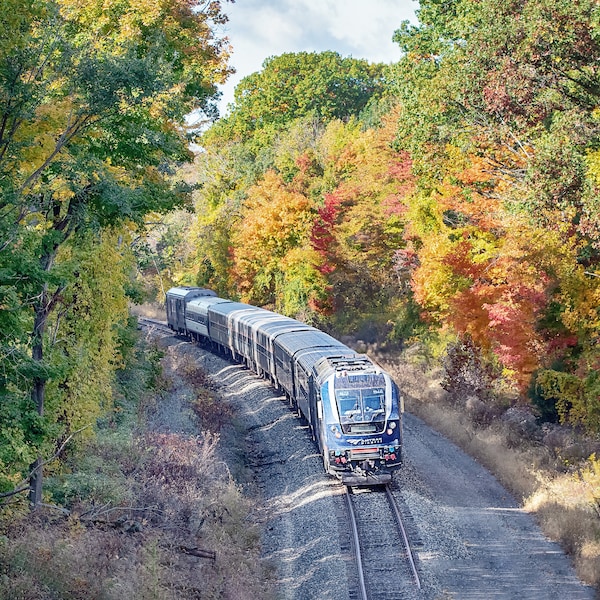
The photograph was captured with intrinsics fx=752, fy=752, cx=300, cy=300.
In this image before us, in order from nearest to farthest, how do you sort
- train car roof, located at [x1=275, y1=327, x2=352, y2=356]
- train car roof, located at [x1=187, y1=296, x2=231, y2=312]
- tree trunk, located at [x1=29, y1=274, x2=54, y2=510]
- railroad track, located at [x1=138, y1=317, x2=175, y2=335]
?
tree trunk, located at [x1=29, y1=274, x2=54, y2=510] < train car roof, located at [x1=275, y1=327, x2=352, y2=356] < train car roof, located at [x1=187, y1=296, x2=231, y2=312] < railroad track, located at [x1=138, y1=317, x2=175, y2=335]

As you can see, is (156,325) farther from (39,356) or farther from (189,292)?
(39,356)

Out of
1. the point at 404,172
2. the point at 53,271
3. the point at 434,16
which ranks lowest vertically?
the point at 53,271

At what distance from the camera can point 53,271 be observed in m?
12.5

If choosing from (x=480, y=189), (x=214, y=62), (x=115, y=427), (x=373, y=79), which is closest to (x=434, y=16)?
(x=480, y=189)

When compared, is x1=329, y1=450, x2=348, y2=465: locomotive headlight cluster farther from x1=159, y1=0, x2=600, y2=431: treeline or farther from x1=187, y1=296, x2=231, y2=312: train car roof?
x1=187, y1=296, x2=231, y2=312: train car roof

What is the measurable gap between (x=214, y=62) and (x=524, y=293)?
1396 centimetres

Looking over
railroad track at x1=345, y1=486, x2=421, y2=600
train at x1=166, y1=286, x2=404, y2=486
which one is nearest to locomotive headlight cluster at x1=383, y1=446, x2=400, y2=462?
train at x1=166, y1=286, x2=404, y2=486

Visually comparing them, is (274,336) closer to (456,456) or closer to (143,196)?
(456,456)

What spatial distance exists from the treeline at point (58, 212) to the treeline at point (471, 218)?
360 inches

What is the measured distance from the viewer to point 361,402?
1889 centimetres

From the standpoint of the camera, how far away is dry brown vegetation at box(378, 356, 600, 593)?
1625 centimetres

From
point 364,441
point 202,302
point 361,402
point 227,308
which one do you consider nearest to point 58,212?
point 361,402

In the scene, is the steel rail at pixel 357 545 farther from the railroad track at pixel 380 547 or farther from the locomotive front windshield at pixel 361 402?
the locomotive front windshield at pixel 361 402

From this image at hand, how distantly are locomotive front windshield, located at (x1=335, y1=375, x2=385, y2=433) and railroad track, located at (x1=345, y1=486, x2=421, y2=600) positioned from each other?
65.7 inches
